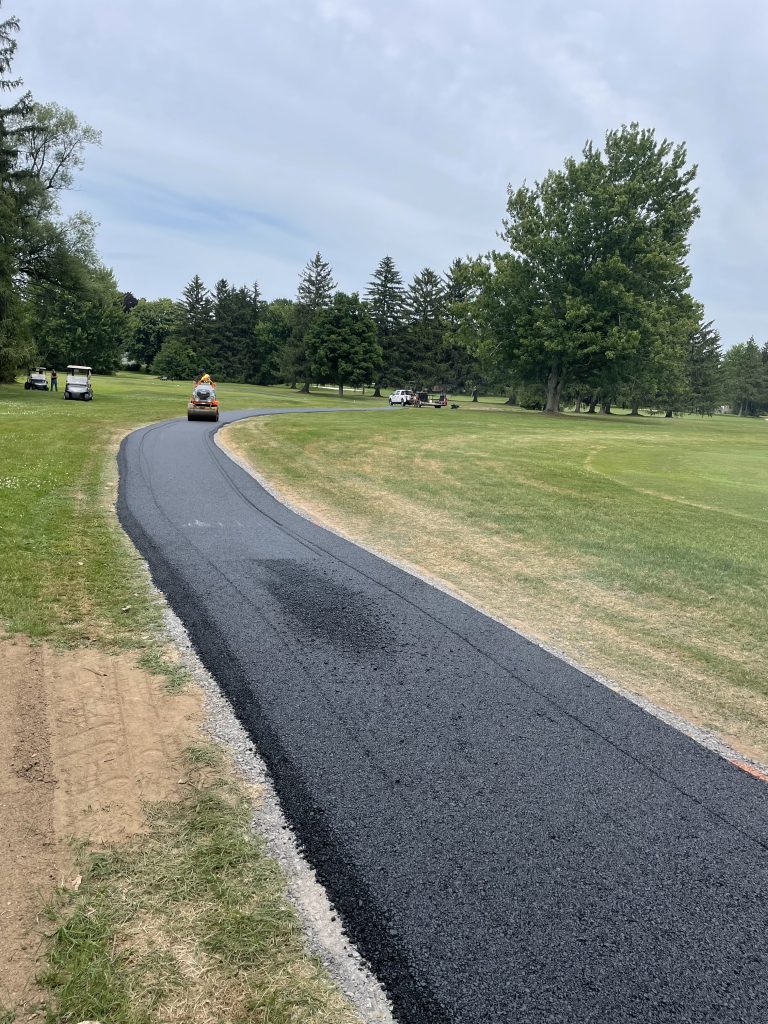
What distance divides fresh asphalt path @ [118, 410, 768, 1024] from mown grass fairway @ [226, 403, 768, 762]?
0.87 m

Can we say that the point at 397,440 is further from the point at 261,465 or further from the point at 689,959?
the point at 689,959

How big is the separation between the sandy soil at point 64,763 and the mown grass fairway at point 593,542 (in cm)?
373

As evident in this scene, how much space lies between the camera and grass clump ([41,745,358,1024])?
7.43ft

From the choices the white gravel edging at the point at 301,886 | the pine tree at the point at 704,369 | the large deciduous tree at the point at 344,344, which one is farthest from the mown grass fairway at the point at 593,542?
the pine tree at the point at 704,369

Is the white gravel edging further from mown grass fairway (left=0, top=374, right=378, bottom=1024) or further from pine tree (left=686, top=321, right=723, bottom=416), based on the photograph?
pine tree (left=686, top=321, right=723, bottom=416)

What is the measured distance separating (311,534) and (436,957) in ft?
24.5

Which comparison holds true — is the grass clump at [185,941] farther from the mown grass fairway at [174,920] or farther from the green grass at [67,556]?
the green grass at [67,556]

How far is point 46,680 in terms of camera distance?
4574 millimetres

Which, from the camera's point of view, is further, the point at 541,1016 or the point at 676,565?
the point at 676,565

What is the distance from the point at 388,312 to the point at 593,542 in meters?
79.9

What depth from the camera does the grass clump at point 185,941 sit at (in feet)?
7.43

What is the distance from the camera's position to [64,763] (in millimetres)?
3621

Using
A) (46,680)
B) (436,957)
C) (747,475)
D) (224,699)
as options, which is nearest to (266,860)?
(436,957)

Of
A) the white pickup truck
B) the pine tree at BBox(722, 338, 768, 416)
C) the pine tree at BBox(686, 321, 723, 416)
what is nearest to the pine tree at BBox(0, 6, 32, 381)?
the white pickup truck
